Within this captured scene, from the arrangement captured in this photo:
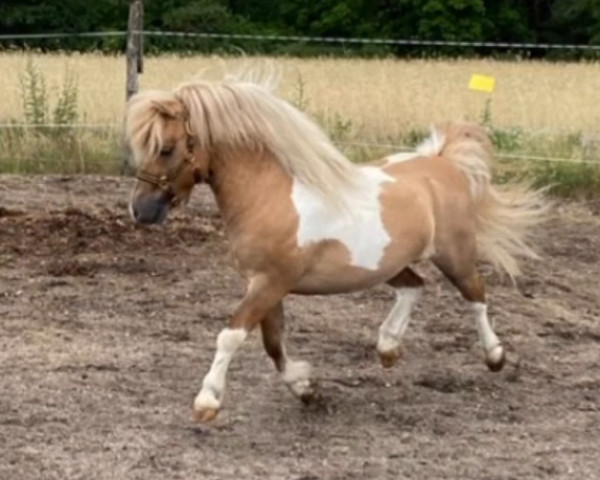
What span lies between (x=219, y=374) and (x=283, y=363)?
473mm

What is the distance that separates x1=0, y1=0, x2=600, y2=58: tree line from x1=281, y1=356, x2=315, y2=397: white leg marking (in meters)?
27.5

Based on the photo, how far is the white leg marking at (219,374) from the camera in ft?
15.1

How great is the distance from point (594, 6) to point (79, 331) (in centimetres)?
3311

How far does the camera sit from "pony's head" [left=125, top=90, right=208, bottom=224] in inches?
183

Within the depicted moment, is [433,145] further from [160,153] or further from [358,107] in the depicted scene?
[358,107]

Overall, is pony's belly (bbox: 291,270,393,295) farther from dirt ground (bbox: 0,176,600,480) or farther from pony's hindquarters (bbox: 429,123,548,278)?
pony's hindquarters (bbox: 429,123,548,278)

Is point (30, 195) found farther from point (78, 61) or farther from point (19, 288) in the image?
point (78, 61)

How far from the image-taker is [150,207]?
15.5 feet

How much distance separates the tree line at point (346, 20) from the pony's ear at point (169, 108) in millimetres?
27631

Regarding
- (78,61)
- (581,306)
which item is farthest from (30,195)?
(78,61)

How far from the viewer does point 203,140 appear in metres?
4.74

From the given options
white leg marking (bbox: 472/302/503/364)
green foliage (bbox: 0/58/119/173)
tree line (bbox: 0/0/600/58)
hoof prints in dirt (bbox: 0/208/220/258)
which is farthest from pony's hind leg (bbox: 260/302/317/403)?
tree line (bbox: 0/0/600/58)

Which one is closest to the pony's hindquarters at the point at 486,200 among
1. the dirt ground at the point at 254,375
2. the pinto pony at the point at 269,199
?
the dirt ground at the point at 254,375

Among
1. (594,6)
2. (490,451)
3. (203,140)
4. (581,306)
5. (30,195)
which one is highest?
(203,140)
